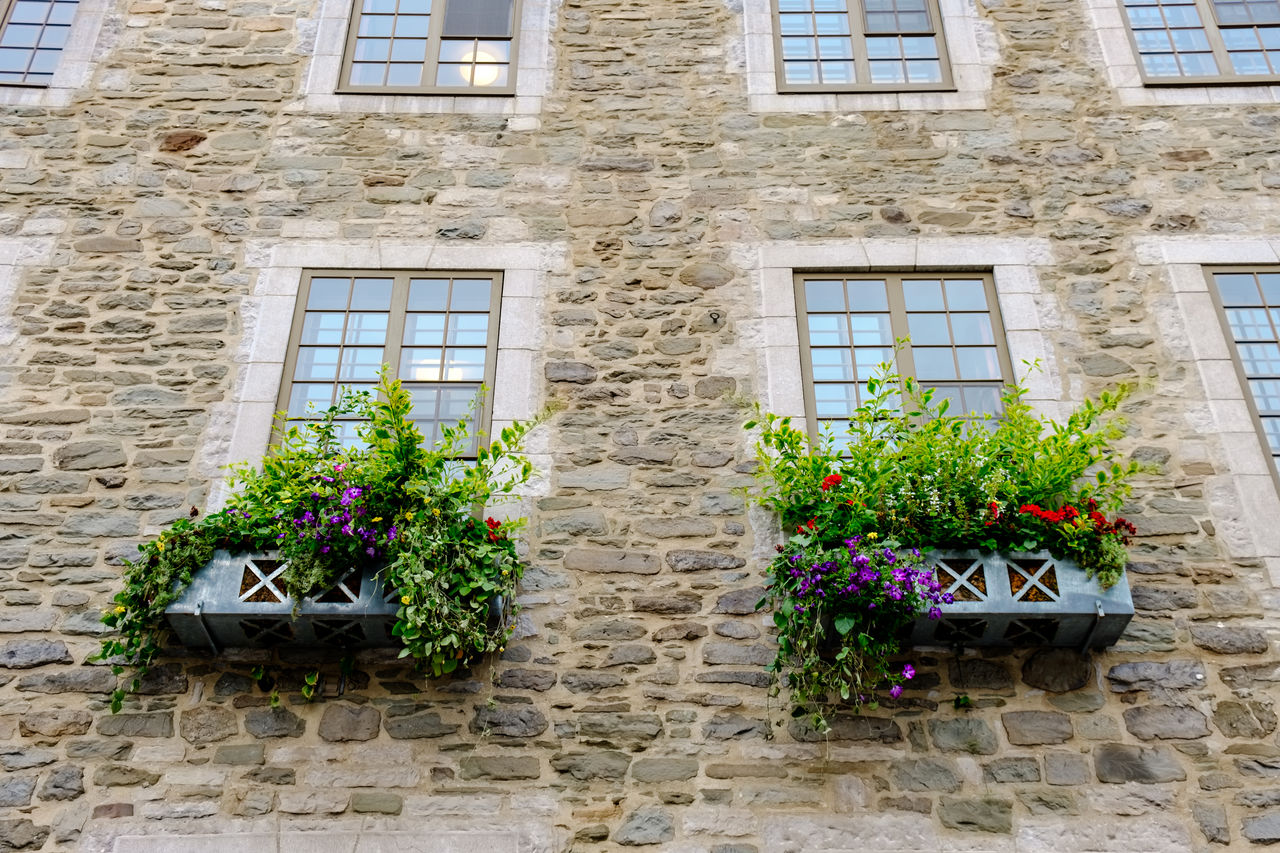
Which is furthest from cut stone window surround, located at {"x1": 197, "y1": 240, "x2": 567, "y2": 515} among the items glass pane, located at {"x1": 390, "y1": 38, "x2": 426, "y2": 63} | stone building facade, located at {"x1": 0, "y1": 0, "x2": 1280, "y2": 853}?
glass pane, located at {"x1": 390, "y1": 38, "x2": 426, "y2": 63}

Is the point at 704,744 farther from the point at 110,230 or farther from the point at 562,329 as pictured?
the point at 110,230

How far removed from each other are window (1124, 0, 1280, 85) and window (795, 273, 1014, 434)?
2.05m

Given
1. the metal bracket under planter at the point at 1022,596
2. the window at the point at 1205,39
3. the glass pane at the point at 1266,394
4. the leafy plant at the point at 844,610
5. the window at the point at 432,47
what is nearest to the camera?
the leafy plant at the point at 844,610

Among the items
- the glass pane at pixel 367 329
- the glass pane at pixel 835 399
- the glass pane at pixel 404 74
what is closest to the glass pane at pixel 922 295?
the glass pane at pixel 835 399

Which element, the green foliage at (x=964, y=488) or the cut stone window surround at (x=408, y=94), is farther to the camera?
the cut stone window surround at (x=408, y=94)

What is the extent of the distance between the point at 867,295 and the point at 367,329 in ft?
8.48

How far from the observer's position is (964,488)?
4.71 metres

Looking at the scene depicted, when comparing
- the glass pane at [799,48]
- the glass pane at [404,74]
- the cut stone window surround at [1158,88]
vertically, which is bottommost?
the cut stone window surround at [1158,88]

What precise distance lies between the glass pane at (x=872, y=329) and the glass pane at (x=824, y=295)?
4.3 inches

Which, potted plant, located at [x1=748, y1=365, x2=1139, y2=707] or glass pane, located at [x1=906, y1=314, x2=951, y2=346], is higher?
glass pane, located at [x1=906, y1=314, x2=951, y2=346]

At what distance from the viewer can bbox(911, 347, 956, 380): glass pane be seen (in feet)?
18.6

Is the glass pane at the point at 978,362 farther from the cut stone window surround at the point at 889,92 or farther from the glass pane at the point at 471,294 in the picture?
the glass pane at the point at 471,294

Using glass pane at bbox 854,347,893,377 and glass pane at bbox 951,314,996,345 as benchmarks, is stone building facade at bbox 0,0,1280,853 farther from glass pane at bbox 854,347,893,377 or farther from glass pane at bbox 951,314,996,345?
glass pane at bbox 854,347,893,377

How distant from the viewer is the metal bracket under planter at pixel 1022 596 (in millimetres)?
4535
